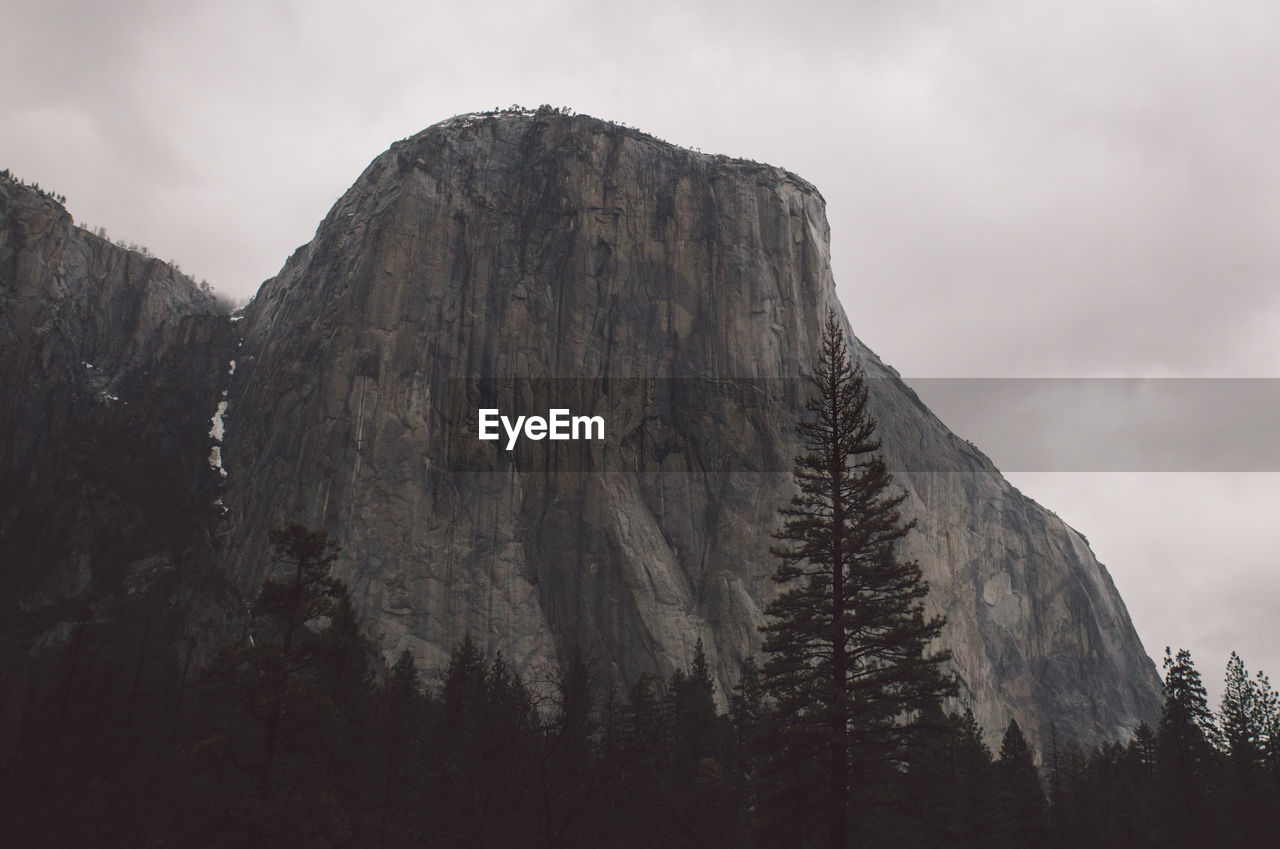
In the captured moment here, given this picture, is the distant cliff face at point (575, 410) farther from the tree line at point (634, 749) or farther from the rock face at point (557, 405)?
the tree line at point (634, 749)

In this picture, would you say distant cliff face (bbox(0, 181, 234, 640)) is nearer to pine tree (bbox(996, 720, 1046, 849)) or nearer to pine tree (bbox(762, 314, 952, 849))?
pine tree (bbox(996, 720, 1046, 849))

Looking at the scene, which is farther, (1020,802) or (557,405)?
(557,405)

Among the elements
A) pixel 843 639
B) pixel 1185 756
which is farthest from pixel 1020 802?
pixel 843 639

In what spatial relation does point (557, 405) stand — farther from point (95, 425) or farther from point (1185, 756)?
point (1185, 756)

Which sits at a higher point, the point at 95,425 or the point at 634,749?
the point at 95,425

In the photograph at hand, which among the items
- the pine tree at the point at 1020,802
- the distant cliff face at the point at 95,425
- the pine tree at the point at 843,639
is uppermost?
the distant cliff face at the point at 95,425

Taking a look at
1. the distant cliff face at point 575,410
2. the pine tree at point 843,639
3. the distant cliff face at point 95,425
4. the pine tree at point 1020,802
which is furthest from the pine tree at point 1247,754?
the distant cliff face at point 95,425

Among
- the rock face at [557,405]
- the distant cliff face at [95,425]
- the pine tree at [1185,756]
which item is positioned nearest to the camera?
the pine tree at [1185,756]

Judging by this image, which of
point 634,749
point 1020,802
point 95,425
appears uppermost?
point 95,425
